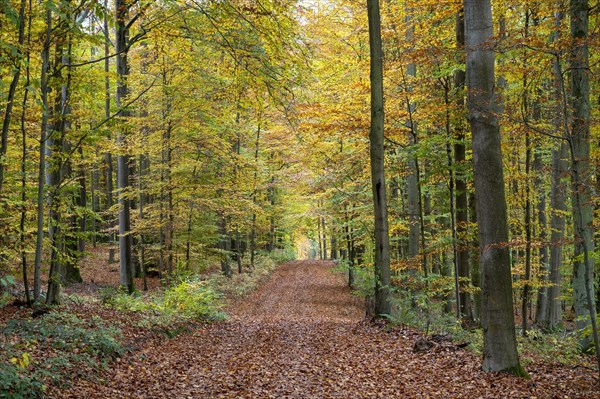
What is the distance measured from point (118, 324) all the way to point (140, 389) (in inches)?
123

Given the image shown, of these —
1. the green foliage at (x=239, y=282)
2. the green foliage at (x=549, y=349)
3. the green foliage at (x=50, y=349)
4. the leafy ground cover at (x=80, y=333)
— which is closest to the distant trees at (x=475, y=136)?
the green foliage at (x=549, y=349)

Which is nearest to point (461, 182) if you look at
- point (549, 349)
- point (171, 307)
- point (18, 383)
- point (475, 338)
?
point (475, 338)

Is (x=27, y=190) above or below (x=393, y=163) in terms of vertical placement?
below

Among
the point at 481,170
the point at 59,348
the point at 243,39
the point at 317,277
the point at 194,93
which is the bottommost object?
the point at 317,277

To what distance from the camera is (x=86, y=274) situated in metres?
20.6

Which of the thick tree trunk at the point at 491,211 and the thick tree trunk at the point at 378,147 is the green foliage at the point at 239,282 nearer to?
the thick tree trunk at the point at 378,147

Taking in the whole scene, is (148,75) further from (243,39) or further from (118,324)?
(118,324)

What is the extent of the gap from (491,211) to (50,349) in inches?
270

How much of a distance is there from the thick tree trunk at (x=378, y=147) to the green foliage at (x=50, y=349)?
20.0ft

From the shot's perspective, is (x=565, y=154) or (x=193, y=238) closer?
(x=565, y=154)

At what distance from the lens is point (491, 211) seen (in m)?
6.38

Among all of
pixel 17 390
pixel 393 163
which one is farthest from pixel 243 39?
pixel 393 163

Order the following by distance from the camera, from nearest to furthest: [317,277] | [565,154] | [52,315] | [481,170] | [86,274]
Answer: [481,170]
[52,315]
[565,154]
[86,274]
[317,277]

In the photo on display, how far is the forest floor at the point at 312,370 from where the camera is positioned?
589 centimetres
